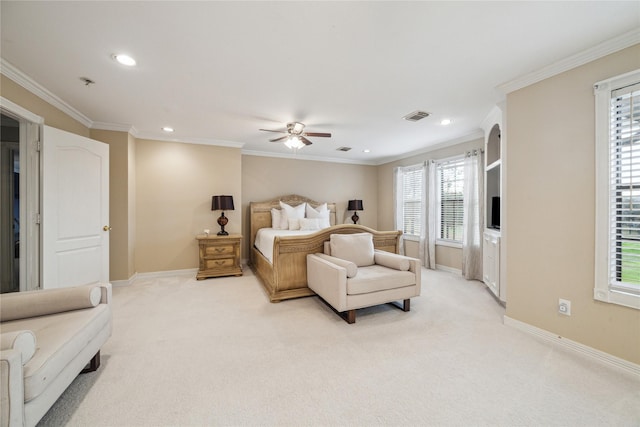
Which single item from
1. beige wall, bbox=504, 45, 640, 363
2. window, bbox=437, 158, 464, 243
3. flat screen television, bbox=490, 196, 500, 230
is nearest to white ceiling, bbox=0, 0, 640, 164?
beige wall, bbox=504, 45, 640, 363

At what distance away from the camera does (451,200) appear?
5.11 m

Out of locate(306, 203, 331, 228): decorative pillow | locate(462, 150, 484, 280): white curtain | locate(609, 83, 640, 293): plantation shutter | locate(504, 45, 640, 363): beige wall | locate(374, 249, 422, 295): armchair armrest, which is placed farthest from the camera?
locate(306, 203, 331, 228): decorative pillow

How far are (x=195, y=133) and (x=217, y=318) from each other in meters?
3.15

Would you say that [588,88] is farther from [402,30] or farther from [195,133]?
[195,133]

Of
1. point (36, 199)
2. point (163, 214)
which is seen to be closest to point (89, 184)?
point (36, 199)

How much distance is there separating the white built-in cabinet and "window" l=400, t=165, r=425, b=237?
62.6 inches

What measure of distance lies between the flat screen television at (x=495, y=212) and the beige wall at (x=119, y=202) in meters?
5.65

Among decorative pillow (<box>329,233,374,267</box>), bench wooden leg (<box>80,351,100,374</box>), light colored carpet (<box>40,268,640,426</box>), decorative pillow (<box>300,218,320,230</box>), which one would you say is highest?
decorative pillow (<box>300,218,320,230</box>)

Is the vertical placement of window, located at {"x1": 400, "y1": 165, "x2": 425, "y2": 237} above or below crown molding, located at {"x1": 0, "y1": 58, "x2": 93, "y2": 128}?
below

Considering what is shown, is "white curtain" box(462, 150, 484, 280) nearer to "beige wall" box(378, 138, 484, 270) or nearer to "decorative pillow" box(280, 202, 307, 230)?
"beige wall" box(378, 138, 484, 270)

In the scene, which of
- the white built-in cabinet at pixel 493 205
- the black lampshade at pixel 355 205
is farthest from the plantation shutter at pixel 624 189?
the black lampshade at pixel 355 205

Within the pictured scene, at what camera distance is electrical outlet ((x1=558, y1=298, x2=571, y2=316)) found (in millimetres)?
2270

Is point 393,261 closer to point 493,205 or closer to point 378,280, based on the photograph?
point 378,280

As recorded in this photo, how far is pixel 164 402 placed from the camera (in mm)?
1639
